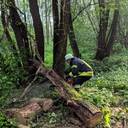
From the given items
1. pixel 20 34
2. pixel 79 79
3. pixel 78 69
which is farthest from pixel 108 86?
pixel 20 34

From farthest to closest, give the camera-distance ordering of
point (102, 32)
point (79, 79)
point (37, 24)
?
point (102, 32), point (37, 24), point (79, 79)

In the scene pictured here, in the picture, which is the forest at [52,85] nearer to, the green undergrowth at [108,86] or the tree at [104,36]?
the green undergrowth at [108,86]

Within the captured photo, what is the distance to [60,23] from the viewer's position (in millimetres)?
11617

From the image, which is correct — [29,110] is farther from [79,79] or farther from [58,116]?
[79,79]

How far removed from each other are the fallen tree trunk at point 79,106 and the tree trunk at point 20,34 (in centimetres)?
225

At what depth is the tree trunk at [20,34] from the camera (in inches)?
504

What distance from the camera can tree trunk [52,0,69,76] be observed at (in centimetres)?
1149

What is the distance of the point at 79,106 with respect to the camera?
358 inches

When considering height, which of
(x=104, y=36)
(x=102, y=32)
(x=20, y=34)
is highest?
(x=20, y=34)

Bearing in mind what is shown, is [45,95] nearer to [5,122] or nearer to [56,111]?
[56,111]

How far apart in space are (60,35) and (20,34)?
7.00ft

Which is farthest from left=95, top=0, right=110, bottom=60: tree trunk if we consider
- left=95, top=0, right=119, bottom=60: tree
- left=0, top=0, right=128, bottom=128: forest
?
left=0, top=0, right=128, bottom=128: forest

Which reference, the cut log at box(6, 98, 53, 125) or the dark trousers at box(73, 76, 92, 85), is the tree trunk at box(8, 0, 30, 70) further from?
the cut log at box(6, 98, 53, 125)

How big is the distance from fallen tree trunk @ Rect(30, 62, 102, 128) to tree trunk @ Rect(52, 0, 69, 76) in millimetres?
966
